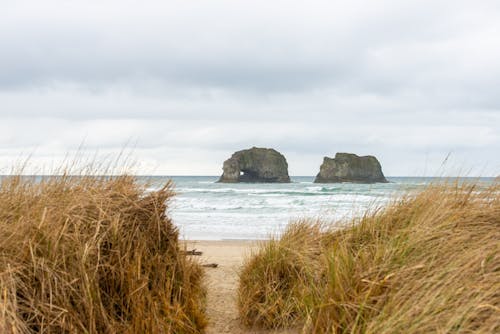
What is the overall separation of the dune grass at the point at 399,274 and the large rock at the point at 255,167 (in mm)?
57324

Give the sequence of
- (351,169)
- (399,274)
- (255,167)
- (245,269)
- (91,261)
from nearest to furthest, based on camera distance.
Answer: (399,274) < (91,261) < (245,269) < (351,169) < (255,167)

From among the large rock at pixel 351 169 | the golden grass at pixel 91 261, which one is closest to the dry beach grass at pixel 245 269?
the golden grass at pixel 91 261

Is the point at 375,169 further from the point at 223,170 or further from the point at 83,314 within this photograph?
the point at 83,314

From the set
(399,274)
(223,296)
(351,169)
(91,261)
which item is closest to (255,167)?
(351,169)

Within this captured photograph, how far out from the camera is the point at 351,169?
62344 millimetres

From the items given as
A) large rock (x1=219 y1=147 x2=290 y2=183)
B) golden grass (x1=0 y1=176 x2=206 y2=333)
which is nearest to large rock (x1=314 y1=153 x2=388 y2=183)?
large rock (x1=219 y1=147 x2=290 y2=183)

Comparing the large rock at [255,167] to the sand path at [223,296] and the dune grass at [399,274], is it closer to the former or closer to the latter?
the sand path at [223,296]

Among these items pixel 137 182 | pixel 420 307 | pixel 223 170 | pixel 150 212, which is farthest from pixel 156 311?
pixel 223 170

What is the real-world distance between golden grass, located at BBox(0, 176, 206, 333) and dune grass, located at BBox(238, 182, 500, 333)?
0.81 m

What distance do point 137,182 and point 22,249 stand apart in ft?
5.95

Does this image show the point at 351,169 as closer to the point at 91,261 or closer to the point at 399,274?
the point at 91,261

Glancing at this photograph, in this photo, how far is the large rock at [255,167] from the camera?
63.3 m

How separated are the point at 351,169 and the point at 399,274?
59699 mm

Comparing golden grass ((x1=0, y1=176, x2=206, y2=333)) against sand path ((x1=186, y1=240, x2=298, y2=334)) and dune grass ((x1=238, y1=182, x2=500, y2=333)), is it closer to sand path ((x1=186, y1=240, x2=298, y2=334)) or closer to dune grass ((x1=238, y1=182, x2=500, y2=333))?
sand path ((x1=186, y1=240, x2=298, y2=334))
